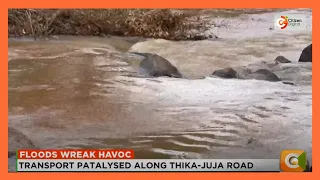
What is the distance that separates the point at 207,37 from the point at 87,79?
3.58 ft

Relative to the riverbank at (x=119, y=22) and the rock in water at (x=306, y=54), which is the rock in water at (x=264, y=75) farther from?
the riverbank at (x=119, y=22)

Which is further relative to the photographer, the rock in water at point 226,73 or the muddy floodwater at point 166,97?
the rock in water at point 226,73

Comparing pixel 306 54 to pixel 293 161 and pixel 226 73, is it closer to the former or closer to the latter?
pixel 226 73

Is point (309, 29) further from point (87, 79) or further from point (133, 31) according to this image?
point (87, 79)

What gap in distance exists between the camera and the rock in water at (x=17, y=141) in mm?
3670
